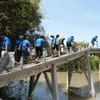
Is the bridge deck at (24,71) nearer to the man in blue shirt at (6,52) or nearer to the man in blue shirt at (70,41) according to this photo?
the man in blue shirt at (6,52)

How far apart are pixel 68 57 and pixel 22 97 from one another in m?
4.68

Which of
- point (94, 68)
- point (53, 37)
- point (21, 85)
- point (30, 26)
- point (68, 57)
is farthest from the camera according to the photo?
point (94, 68)

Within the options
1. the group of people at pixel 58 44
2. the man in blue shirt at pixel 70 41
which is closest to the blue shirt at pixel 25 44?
the group of people at pixel 58 44

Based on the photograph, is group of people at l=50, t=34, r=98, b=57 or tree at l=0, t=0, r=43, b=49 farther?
tree at l=0, t=0, r=43, b=49

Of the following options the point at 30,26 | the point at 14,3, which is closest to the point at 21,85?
the point at 30,26

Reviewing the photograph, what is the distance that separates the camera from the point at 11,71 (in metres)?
11.5

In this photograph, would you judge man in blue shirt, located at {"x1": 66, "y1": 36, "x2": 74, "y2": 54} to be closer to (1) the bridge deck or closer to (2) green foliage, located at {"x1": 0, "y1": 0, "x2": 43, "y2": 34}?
(1) the bridge deck

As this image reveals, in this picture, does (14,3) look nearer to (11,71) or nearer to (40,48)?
(40,48)

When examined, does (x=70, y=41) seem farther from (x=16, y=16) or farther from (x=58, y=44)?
(x=16, y=16)

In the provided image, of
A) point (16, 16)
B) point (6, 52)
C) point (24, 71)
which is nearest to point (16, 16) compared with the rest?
point (16, 16)

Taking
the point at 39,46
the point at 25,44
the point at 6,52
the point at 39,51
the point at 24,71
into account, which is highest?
the point at 25,44

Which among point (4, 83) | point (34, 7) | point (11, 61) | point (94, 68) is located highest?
point (34, 7)

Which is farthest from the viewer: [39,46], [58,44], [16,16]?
[16,16]

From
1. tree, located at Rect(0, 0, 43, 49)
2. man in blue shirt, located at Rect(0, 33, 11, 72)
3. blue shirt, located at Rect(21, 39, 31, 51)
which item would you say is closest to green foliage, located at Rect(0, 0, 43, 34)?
tree, located at Rect(0, 0, 43, 49)
